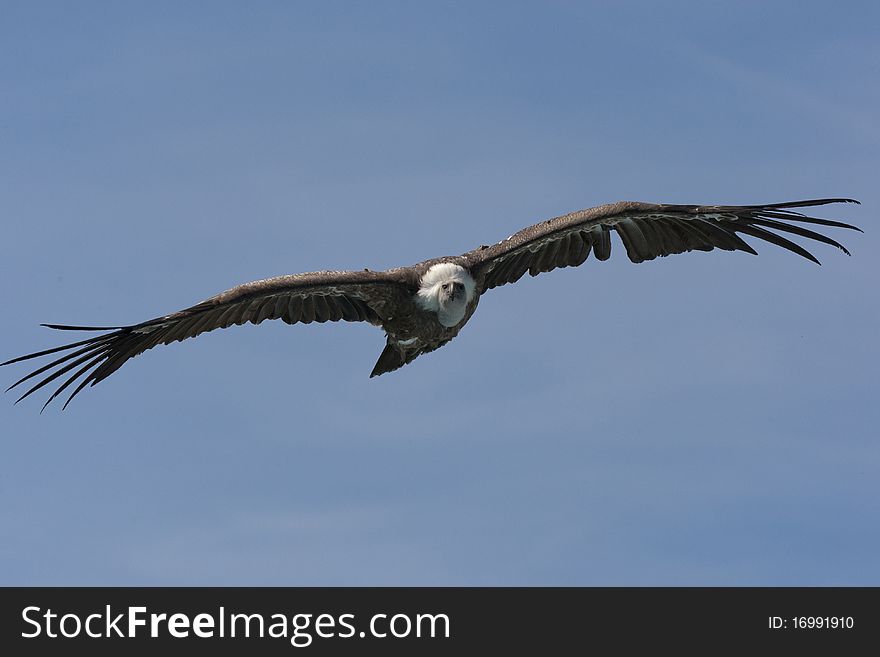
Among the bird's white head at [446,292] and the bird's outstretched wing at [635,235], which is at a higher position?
the bird's outstretched wing at [635,235]

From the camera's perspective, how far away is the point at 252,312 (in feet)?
57.6

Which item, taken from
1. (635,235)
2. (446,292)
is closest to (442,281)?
(446,292)

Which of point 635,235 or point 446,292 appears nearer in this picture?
point 446,292

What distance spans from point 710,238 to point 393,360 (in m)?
4.60

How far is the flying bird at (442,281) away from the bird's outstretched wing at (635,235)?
14 mm

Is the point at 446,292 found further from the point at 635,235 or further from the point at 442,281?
the point at 635,235

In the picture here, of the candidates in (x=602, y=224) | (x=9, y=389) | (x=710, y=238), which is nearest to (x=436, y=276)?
(x=602, y=224)

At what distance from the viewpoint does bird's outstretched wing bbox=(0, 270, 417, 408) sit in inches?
638

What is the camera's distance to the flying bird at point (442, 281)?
54.6 ft

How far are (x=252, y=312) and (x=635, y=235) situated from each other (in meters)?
5.23

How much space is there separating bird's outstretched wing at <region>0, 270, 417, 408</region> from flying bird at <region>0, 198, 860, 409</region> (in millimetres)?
13

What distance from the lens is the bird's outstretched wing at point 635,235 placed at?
1775 cm

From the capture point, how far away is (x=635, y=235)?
1853 centimetres
